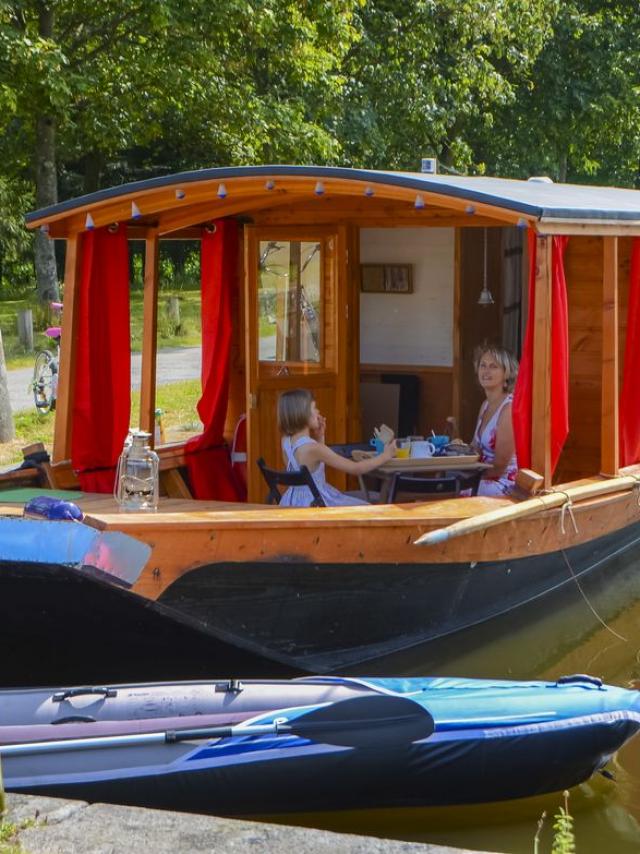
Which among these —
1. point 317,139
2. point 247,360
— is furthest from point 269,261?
point 317,139

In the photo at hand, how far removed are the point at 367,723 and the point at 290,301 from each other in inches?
165

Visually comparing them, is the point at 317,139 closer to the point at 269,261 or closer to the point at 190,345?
the point at 190,345

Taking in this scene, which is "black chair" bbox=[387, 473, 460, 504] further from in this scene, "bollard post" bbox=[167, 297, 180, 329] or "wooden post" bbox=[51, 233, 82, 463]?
"bollard post" bbox=[167, 297, 180, 329]

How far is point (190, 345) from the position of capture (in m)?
22.5

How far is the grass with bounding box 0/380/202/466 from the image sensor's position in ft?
42.2

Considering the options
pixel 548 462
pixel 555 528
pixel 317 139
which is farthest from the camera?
pixel 317 139

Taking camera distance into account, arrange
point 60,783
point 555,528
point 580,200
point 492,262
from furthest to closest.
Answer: point 492,262
point 580,200
point 555,528
point 60,783

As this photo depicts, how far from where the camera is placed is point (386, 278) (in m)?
10.6

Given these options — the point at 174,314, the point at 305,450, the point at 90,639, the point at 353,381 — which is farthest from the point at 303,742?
the point at 174,314

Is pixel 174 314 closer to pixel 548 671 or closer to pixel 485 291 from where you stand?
pixel 485 291

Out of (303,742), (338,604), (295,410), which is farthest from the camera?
(295,410)

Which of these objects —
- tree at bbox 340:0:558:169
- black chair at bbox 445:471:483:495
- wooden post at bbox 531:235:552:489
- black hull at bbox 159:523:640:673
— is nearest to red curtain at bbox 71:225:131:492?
black hull at bbox 159:523:640:673

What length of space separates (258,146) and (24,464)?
39.7 feet

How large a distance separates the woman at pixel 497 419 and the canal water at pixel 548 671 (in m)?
0.91
